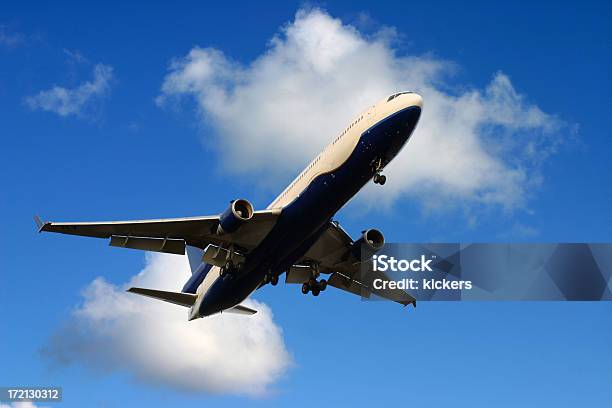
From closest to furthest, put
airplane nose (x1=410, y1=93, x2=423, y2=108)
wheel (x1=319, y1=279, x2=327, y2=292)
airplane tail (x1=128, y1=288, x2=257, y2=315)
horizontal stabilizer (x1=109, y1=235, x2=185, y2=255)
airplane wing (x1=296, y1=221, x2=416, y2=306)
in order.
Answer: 1. airplane nose (x1=410, y1=93, x2=423, y2=108)
2. horizontal stabilizer (x1=109, y1=235, x2=185, y2=255)
3. airplane wing (x1=296, y1=221, x2=416, y2=306)
4. wheel (x1=319, y1=279, x2=327, y2=292)
5. airplane tail (x1=128, y1=288, x2=257, y2=315)

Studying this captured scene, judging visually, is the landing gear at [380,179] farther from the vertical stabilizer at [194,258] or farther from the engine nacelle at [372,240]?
the vertical stabilizer at [194,258]

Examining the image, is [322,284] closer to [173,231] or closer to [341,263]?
[341,263]

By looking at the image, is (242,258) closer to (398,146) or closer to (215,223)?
(215,223)

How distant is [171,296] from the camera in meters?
43.1

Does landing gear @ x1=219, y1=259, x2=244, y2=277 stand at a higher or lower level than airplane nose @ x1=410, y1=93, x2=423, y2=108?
lower

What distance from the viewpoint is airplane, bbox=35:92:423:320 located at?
31234 mm

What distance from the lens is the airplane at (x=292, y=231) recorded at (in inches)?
1230

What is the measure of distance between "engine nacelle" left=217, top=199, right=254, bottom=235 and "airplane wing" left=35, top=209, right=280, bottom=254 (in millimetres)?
430

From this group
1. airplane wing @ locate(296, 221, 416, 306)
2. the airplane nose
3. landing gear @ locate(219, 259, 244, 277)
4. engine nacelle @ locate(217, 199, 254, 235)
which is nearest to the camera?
the airplane nose

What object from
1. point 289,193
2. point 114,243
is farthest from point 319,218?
point 114,243

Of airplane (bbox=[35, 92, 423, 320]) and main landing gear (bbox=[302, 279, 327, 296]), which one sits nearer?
airplane (bbox=[35, 92, 423, 320])

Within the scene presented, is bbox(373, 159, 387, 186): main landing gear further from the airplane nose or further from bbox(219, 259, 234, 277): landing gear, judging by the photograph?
bbox(219, 259, 234, 277): landing gear

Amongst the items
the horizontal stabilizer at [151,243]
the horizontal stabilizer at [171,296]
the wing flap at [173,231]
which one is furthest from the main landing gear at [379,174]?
the horizontal stabilizer at [171,296]

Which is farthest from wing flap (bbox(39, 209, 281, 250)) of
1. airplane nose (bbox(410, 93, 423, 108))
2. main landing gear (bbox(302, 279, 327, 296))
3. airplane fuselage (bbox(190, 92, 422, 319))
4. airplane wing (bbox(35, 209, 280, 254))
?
airplane nose (bbox(410, 93, 423, 108))
